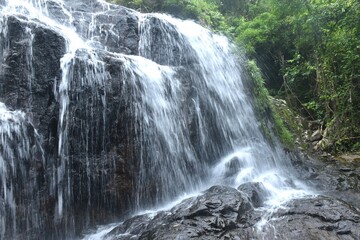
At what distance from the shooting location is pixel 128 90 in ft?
25.5

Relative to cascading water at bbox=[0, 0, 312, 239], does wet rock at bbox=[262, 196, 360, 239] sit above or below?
below

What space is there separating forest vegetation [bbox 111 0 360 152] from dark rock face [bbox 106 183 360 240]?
14.4 feet

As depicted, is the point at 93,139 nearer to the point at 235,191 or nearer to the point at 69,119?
the point at 69,119

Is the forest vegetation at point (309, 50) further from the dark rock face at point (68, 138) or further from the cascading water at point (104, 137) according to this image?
the dark rock face at point (68, 138)

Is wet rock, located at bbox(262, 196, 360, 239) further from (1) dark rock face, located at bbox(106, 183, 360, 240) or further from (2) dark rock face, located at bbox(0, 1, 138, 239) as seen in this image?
(2) dark rock face, located at bbox(0, 1, 138, 239)

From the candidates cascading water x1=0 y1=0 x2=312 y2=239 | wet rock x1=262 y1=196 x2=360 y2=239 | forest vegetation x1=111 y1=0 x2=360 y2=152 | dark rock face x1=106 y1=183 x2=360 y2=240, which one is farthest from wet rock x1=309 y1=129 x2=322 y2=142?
wet rock x1=262 y1=196 x2=360 y2=239

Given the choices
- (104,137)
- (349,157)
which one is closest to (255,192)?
(104,137)

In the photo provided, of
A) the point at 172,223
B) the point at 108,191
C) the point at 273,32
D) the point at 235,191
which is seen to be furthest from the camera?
the point at 273,32

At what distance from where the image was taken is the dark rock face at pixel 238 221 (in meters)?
5.18

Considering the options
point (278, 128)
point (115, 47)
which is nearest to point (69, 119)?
point (115, 47)

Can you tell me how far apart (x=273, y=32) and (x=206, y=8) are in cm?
311

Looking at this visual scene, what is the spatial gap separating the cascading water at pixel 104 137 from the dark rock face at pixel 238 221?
941 millimetres

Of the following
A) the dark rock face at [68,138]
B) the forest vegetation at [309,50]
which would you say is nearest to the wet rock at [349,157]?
the forest vegetation at [309,50]

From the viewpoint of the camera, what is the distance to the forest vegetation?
9.76 meters
